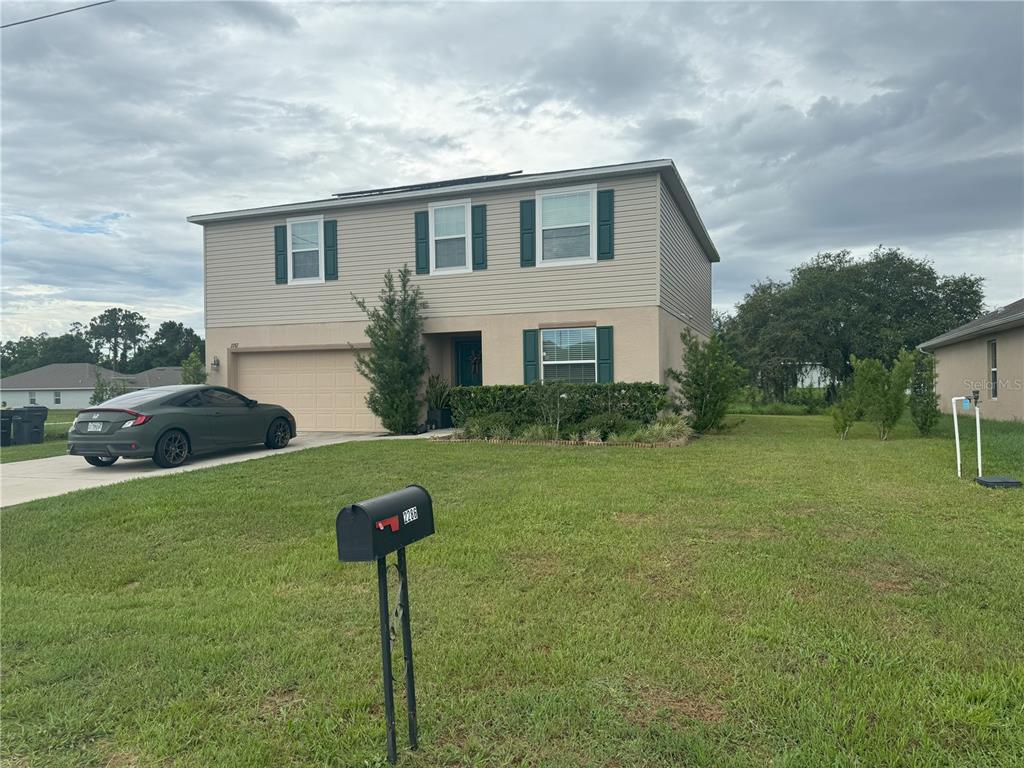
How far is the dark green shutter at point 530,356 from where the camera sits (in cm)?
1313

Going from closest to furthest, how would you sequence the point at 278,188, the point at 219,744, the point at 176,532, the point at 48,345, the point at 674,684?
the point at 219,744 → the point at 674,684 → the point at 176,532 → the point at 278,188 → the point at 48,345

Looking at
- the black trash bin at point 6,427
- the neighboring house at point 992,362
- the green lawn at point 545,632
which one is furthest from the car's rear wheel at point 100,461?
the neighboring house at point 992,362

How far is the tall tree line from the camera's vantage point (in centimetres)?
6531

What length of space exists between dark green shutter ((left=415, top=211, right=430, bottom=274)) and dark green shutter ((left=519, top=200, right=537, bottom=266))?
2.21 meters

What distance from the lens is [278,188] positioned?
53.7ft

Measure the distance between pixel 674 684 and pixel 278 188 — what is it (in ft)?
54.4

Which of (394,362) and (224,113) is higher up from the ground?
(224,113)

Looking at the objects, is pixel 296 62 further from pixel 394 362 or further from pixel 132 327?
pixel 132 327

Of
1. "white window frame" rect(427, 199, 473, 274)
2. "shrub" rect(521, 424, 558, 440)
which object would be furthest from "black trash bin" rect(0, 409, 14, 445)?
"shrub" rect(521, 424, 558, 440)

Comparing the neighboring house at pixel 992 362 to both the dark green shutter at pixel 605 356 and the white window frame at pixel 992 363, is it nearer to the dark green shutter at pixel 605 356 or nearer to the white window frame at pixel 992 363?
the white window frame at pixel 992 363

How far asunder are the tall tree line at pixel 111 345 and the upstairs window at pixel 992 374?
192ft

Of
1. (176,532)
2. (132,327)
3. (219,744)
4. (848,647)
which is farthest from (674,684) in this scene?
(132,327)

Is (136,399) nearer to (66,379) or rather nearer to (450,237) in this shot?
(450,237)

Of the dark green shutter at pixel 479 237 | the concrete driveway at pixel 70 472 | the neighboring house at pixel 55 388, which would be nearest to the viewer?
the concrete driveway at pixel 70 472
